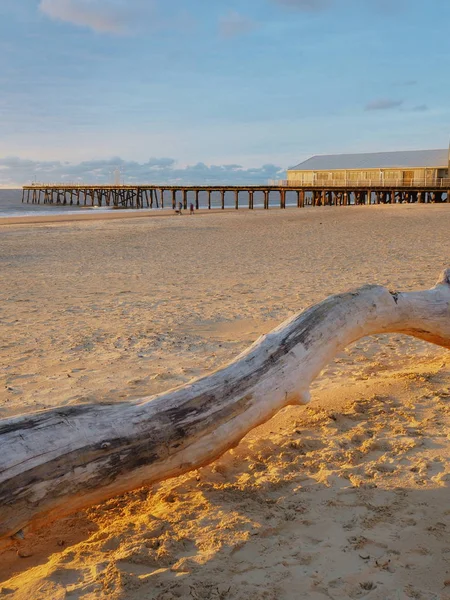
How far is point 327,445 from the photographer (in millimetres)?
4297

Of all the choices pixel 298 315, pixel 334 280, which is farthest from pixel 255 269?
pixel 298 315

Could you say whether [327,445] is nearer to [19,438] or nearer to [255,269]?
[19,438]

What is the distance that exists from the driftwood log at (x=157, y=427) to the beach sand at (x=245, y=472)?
34 centimetres

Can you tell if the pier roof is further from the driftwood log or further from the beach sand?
the driftwood log

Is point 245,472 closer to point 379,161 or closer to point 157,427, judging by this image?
point 157,427

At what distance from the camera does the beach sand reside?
9.16ft

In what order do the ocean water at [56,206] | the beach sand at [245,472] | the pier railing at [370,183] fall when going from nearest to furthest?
the beach sand at [245,472]
the pier railing at [370,183]
the ocean water at [56,206]

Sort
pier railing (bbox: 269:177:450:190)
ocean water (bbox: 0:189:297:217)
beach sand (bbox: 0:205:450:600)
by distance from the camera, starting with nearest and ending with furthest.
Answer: beach sand (bbox: 0:205:450:600), pier railing (bbox: 269:177:450:190), ocean water (bbox: 0:189:297:217)

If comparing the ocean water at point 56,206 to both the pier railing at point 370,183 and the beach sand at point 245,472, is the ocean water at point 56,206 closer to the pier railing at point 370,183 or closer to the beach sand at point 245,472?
the pier railing at point 370,183

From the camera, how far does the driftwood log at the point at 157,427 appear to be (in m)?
2.80

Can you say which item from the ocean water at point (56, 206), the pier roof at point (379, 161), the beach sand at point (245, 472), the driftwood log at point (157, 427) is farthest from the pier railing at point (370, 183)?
the driftwood log at point (157, 427)

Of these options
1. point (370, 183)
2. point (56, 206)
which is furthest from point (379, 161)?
point (56, 206)

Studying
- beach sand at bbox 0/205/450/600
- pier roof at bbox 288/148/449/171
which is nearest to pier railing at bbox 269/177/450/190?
pier roof at bbox 288/148/449/171

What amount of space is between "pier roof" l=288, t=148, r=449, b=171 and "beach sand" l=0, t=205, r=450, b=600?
1946 inches
